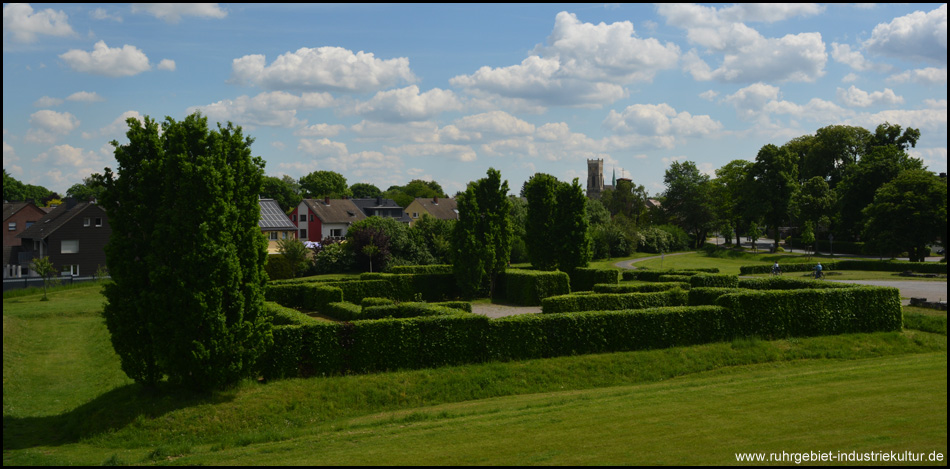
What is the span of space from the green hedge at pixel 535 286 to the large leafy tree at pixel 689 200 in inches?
2195

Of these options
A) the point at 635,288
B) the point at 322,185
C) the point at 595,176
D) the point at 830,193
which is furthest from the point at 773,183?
the point at 595,176

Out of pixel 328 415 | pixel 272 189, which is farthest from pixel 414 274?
pixel 272 189

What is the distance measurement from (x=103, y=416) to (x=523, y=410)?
32.9ft

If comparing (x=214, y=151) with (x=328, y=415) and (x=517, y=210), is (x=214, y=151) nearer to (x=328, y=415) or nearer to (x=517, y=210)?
(x=328, y=415)

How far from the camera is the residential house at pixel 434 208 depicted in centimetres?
11019

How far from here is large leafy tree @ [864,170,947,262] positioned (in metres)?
55.1

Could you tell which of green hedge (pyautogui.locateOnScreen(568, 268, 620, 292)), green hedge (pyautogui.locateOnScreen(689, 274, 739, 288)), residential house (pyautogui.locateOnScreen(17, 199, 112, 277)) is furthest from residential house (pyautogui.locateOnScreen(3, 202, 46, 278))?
green hedge (pyautogui.locateOnScreen(689, 274, 739, 288))

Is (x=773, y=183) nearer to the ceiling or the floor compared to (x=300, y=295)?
nearer to the ceiling

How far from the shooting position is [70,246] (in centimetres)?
5625

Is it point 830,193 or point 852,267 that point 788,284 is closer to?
point 852,267

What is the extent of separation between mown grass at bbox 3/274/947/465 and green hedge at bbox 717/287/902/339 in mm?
654

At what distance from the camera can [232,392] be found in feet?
56.7

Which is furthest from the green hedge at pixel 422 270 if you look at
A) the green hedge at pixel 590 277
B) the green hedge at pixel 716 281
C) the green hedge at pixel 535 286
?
the green hedge at pixel 716 281

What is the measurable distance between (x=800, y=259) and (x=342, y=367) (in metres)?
57.1
